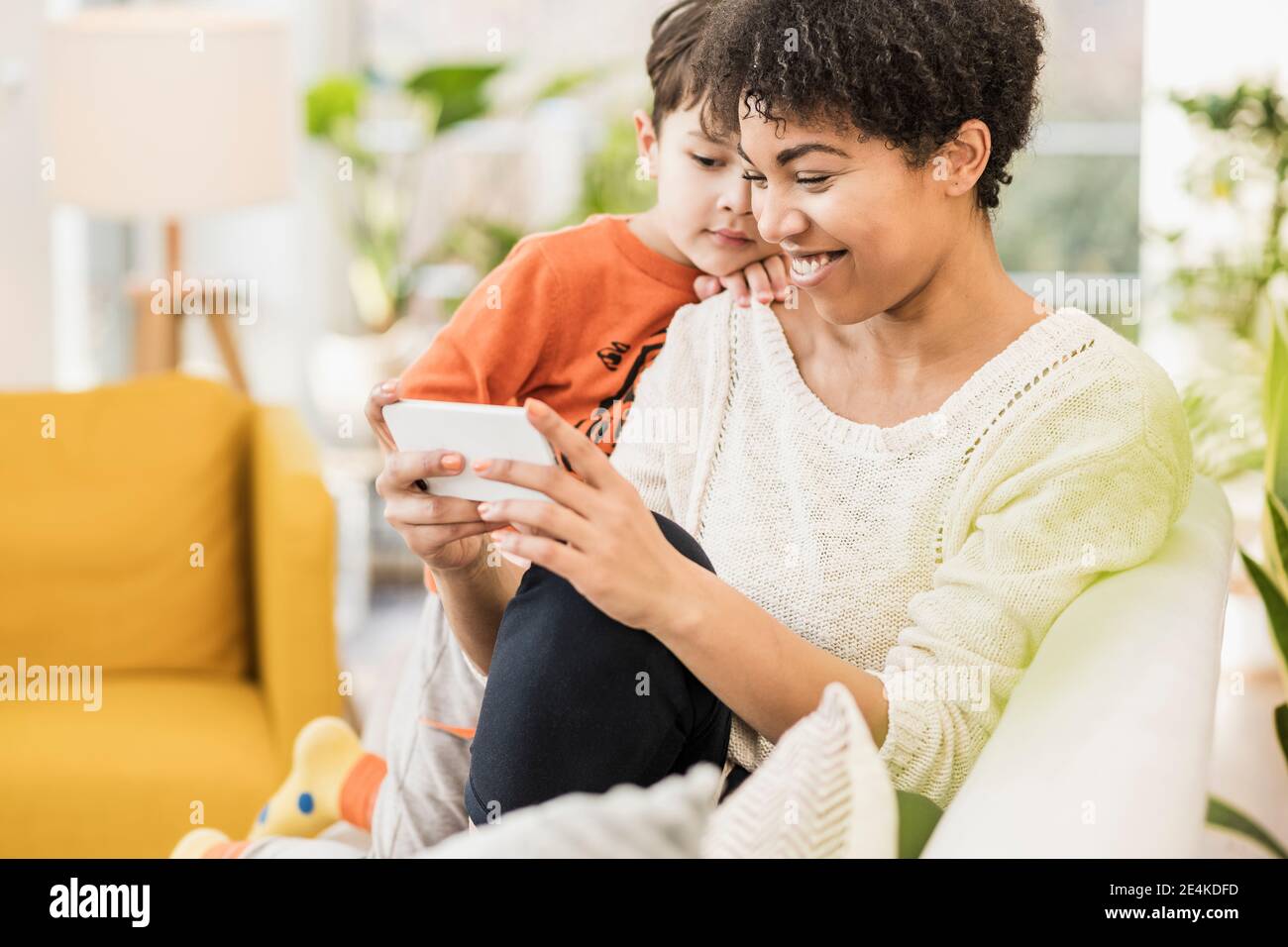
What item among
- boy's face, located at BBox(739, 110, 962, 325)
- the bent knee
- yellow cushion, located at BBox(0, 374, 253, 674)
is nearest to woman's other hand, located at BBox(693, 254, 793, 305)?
boy's face, located at BBox(739, 110, 962, 325)

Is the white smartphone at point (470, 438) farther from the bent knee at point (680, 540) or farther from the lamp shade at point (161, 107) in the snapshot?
the lamp shade at point (161, 107)

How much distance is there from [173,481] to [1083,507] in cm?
167

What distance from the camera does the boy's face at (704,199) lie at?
60.8 inches

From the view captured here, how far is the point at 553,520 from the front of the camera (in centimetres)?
109

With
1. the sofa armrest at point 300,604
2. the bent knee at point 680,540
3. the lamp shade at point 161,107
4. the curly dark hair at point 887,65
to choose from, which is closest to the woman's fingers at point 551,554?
the bent knee at point 680,540

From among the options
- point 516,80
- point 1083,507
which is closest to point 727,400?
point 1083,507

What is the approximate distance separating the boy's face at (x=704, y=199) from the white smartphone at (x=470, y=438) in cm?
52

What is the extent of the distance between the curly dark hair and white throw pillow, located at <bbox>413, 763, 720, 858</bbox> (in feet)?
2.33

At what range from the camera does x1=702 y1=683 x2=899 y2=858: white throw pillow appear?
80cm

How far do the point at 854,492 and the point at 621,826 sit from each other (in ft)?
2.40

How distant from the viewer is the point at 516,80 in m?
4.57

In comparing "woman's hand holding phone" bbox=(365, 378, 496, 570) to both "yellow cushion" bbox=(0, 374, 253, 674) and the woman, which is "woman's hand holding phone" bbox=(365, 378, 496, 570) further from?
"yellow cushion" bbox=(0, 374, 253, 674)

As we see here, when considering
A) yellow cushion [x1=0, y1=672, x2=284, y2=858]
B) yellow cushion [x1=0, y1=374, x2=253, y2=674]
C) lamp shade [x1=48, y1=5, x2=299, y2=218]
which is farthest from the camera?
lamp shade [x1=48, y1=5, x2=299, y2=218]
